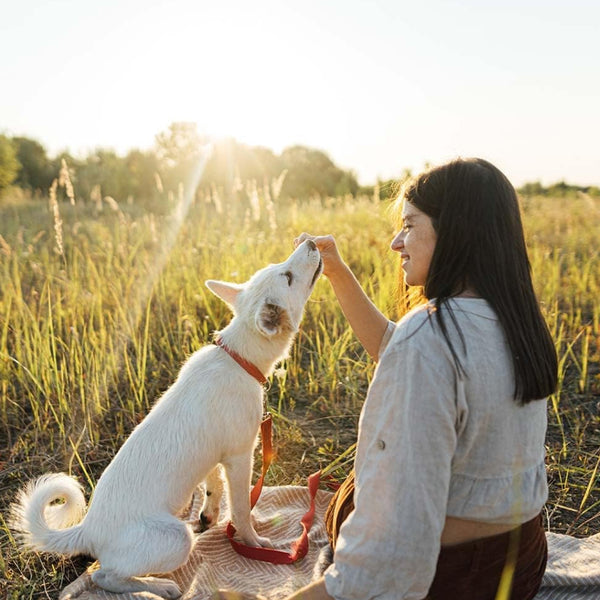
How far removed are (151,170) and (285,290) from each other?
17.5m

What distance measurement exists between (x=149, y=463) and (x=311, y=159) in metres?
19.7

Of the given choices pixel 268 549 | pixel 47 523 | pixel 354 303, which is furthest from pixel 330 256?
pixel 47 523

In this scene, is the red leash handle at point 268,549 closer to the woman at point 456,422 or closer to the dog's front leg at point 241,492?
the dog's front leg at point 241,492

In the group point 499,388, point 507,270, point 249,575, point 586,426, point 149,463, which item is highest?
point 507,270

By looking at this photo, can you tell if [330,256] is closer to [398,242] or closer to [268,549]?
[398,242]

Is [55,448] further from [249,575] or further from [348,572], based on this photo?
[348,572]

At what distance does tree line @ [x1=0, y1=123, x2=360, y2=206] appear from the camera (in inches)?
617

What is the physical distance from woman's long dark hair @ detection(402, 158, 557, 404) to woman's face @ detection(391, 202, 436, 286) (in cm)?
8

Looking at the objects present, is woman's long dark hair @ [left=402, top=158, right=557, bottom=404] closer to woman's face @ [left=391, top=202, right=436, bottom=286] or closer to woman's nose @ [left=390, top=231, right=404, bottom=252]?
woman's face @ [left=391, top=202, right=436, bottom=286]

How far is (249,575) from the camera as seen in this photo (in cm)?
276

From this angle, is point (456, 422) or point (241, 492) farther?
point (241, 492)

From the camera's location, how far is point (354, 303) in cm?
304

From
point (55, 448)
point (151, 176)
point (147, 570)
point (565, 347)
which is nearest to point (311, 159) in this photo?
point (151, 176)

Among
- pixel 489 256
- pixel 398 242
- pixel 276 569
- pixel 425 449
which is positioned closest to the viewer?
pixel 425 449
